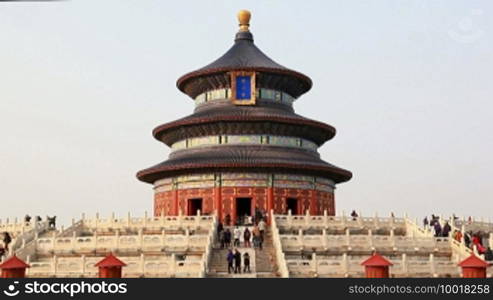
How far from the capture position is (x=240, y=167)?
166ft

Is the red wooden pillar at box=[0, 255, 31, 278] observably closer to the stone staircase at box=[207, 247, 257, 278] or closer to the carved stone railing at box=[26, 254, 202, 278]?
the carved stone railing at box=[26, 254, 202, 278]

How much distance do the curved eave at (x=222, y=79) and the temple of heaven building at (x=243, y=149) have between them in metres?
0.08

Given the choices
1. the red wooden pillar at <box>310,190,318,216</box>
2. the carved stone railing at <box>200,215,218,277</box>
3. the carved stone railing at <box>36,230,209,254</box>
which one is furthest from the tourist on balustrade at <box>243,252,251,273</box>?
the red wooden pillar at <box>310,190,318,216</box>

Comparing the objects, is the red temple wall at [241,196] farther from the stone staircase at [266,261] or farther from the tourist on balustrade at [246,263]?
the tourist on balustrade at [246,263]

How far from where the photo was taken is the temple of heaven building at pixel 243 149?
2016 inches

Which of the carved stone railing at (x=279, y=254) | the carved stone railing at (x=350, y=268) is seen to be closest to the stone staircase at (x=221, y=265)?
the carved stone railing at (x=279, y=254)

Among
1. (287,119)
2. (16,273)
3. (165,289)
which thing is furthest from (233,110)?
(165,289)

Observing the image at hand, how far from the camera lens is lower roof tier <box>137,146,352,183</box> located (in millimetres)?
50250

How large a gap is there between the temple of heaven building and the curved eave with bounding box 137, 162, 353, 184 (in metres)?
0.07

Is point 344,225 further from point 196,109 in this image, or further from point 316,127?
point 196,109

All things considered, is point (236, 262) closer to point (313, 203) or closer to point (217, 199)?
point (217, 199)

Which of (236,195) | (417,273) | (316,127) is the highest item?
(316,127)

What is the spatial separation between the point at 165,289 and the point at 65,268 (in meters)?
13.8

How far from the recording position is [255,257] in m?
34.1
